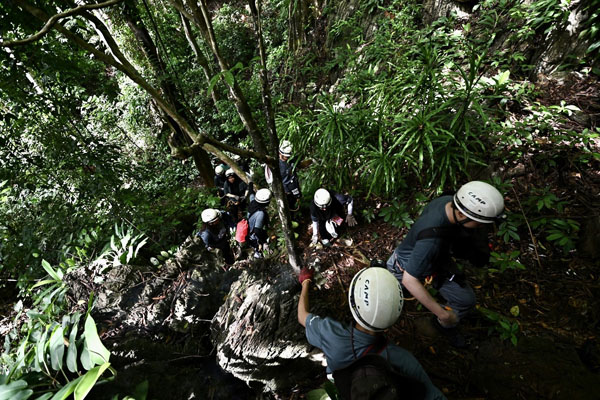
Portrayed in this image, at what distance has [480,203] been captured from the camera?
1.82 metres

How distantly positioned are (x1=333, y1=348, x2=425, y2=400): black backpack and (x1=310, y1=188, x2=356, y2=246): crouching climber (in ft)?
7.43

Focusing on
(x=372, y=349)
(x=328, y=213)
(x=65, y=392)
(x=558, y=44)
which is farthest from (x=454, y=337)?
(x=558, y=44)

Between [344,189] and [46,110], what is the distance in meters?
5.07

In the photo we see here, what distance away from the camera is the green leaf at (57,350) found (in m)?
2.02

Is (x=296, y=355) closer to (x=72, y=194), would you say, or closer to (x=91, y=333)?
(x=91, y=333)

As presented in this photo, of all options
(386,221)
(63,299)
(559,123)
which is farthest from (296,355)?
(559,123)

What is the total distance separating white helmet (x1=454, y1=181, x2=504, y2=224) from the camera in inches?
71.4

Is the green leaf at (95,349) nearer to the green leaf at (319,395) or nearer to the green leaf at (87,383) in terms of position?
the green leaf at (87,383)

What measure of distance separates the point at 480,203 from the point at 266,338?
8.06 ft

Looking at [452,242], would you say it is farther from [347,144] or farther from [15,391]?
[15,391]

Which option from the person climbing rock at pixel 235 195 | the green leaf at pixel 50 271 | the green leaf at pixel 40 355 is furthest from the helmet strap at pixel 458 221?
the green leaf at pixel 50 271

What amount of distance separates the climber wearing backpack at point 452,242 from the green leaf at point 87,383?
2.30 meters

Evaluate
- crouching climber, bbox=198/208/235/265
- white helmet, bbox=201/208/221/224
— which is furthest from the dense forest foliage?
white helmet, bbox=201/208/221/224

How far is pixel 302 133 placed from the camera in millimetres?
4883
